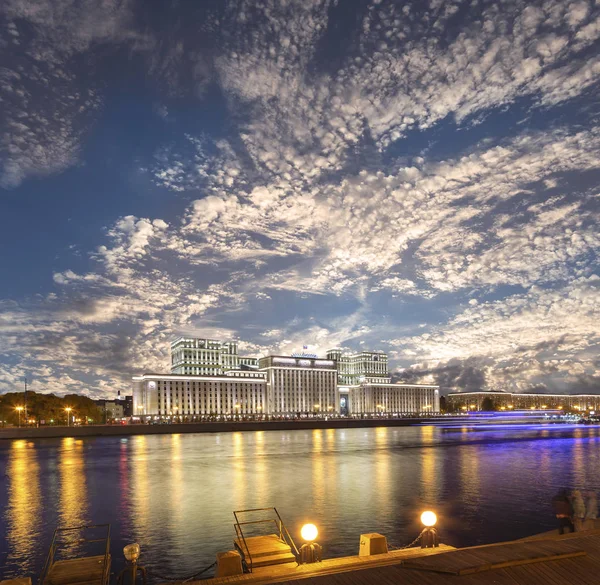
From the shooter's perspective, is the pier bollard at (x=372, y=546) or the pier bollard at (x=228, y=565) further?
the pier bollard at (x=372, y=546)

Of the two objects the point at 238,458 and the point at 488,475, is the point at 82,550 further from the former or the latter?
the point at 238,458

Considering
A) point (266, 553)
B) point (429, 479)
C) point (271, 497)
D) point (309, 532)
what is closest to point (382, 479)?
point (429, 479)

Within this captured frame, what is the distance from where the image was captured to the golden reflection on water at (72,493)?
39.9m

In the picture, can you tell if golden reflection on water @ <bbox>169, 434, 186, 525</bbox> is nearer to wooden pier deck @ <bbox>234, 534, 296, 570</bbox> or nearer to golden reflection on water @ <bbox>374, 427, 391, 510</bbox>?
golden reflection on water @ <bbox>374, 427, 391, 510</bbox>

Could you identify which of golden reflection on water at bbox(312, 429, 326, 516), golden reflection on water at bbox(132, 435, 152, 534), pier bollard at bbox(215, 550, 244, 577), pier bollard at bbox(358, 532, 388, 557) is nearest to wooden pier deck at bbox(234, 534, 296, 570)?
pier bollard at bbox(215, 550, 244, 577)

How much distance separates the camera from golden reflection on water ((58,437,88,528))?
3991 centimetres

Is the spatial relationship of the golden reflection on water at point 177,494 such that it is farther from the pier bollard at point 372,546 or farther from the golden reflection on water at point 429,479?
the pier bollard at point 372,546

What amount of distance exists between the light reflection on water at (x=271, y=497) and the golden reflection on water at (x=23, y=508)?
113mm

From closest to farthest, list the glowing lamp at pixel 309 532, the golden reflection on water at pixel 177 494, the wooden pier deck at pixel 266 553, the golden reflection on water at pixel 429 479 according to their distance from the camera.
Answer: the glowing lamp at pixel 309 532
the wooden pier deck at pixel 266 553
the golden reflection on water at pixel 177 494
the golden reflection on water at pixel 429 479

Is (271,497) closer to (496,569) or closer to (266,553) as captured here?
(266,553)

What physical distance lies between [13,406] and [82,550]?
18374 centimetres

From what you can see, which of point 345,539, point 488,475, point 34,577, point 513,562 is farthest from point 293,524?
point 488,475

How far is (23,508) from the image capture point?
148 feet

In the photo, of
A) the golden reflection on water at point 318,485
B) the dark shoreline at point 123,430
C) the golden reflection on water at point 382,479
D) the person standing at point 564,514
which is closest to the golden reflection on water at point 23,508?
the golden reflection on water at point 318,485
